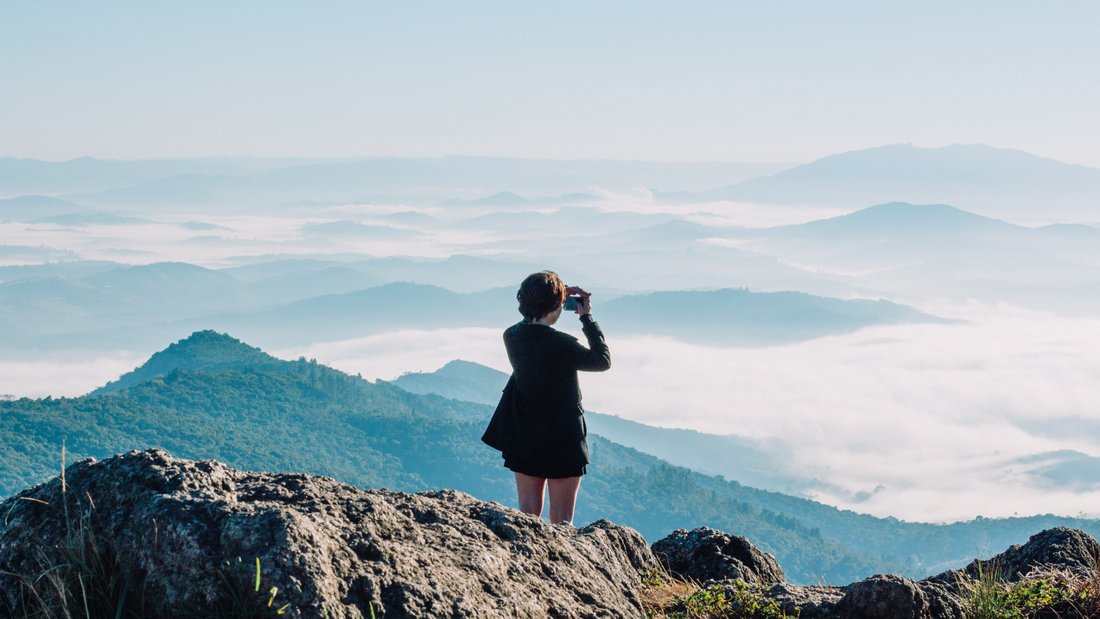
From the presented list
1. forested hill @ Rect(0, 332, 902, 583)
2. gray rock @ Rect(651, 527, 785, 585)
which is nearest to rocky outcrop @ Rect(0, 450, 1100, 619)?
gray rock @ Rect(651, 527, 785, 585)

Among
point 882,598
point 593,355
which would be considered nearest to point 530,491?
point 593,355

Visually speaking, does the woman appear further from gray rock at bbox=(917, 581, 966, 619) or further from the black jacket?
gray rock at bbox=(917, 581, 966, 619)

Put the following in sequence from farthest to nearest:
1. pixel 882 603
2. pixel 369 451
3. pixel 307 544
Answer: pixel 369 451
pixel 882 603
pixel 307 544

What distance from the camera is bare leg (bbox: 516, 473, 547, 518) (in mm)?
5699

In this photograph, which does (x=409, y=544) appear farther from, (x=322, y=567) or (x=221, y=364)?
(x=221, y=364)

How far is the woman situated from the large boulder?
114 cm

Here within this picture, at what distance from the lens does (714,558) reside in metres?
5.65

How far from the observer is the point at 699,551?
5.75 m

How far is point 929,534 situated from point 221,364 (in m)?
124

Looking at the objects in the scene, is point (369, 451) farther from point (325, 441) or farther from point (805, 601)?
point (805, 601)

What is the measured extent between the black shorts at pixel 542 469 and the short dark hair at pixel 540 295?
1.00m

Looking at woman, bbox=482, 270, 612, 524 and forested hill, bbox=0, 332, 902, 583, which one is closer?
woman, bbox=482, 270, 612, 524

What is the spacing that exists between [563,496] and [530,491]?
23cm

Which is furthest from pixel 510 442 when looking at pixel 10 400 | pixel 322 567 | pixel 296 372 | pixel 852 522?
pixel 852 522
